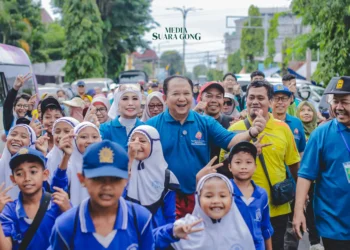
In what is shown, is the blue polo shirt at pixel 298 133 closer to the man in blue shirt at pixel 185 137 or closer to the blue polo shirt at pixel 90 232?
the man in blue shirt at pixel 185 137

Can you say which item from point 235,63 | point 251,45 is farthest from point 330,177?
point 235,63

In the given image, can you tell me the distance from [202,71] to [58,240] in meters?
193

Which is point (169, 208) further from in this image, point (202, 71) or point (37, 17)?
point (202, 71)

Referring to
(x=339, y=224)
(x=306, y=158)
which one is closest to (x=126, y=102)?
(x=306, y=158)

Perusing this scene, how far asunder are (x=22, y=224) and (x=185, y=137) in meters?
1.98

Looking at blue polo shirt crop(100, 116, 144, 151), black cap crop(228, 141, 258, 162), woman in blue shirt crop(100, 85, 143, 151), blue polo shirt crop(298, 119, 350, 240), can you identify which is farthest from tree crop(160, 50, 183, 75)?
blue polo shirt crop(298, 119, 350, 240)

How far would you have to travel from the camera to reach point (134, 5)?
4778 cm

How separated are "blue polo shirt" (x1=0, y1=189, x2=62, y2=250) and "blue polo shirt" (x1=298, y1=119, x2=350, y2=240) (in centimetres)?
212

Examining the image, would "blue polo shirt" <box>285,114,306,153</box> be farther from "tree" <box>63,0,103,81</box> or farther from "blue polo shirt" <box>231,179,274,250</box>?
"tree" <box>63,0,103,81</box>

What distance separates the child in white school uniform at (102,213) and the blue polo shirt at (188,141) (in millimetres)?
2522

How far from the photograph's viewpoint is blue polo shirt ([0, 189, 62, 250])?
199 inches

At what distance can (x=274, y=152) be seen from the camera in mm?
6719

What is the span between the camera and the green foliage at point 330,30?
17.1 meters

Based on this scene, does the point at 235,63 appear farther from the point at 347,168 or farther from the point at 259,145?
the point at 347,168
